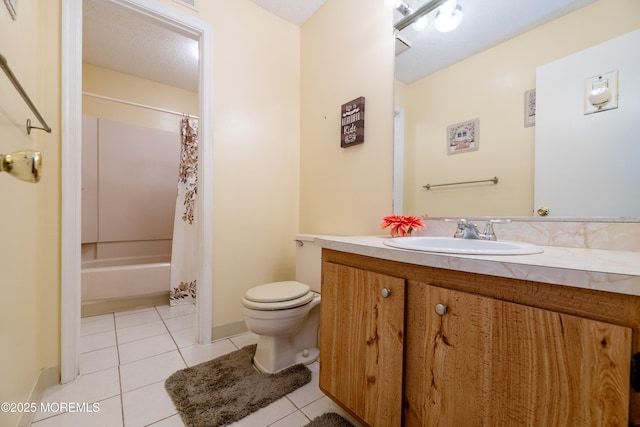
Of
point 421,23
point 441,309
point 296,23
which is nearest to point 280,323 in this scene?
point 441,309

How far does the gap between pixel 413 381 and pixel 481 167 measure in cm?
90

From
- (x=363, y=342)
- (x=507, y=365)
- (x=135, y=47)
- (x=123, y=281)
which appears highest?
(x=135, y=47)

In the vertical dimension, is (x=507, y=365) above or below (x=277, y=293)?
above

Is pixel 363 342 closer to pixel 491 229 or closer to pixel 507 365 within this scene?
pixel 507 365

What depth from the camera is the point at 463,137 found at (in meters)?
1.16

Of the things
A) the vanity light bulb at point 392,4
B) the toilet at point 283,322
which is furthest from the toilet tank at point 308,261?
the vanity light bulb at point 392,4

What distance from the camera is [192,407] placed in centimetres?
109

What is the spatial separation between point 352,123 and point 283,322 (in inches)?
48.8

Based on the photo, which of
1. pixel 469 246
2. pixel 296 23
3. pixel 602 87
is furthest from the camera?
pixel 296 23

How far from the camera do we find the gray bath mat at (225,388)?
1062 mm

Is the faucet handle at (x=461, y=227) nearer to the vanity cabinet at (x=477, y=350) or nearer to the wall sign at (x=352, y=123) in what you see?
the vanity cabinet at (x=477, y=350)

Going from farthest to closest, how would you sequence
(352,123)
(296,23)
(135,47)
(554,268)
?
1. (135,47)
2. (296,23)
3. (352,123)
4. (554,268)

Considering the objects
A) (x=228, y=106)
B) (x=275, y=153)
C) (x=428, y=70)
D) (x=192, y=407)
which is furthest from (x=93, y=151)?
(x=428, y=70)

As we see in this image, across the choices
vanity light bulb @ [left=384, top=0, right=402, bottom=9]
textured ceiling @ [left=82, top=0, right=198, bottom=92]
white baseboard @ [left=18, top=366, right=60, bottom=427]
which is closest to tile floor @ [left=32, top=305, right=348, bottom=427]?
white baseboard @ [left=18, top=366, right=60, bottom=427]
